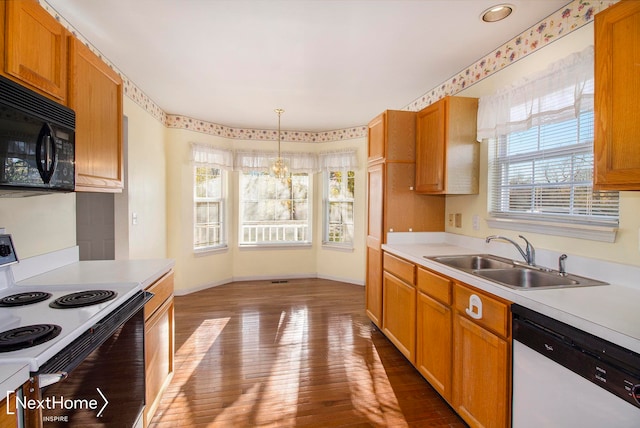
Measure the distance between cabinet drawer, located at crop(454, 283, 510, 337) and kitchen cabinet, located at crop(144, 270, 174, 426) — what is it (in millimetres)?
1860

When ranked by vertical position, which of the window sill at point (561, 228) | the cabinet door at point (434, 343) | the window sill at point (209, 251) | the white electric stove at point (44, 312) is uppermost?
the window sill at point (561, 228)

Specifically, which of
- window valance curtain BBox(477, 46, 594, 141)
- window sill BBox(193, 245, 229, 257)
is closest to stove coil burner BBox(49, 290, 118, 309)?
window valance curtain BBox(477, 46, 594, 141)

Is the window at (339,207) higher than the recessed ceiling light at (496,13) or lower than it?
lower

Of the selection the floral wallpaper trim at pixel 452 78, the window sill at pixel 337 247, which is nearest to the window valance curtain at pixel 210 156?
the floral wallpaper trim at pixel 452 78

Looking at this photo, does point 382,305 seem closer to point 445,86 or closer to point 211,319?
point 211,319

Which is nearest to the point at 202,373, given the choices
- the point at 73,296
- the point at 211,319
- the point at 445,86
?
the point at 211,319

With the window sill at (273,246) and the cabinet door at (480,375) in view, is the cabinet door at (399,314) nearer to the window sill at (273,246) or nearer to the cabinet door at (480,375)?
the cabinet door at (480,375)

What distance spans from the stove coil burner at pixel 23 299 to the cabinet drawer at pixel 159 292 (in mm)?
453

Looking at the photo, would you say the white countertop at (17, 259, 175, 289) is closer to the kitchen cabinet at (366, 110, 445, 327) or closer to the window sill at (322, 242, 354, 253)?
the kitchen cabinet at (366, 110, 445, 327)

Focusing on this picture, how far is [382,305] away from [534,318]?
182cm

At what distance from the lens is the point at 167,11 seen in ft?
6.53

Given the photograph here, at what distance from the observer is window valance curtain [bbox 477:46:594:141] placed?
1.75 meters

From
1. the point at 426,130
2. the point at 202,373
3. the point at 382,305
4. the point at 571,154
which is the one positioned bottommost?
the point at 202,373

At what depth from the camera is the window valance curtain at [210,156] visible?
14.7ft
